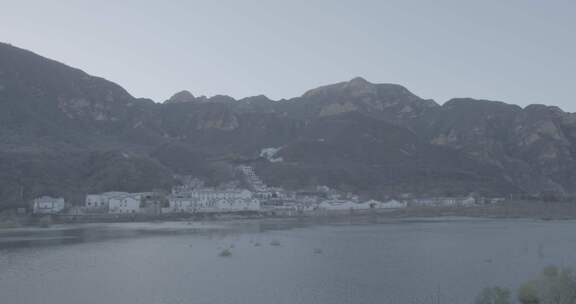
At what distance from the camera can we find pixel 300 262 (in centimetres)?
2347

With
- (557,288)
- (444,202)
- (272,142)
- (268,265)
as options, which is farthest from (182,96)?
(557,288)

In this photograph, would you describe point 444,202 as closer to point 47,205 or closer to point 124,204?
point 124,204

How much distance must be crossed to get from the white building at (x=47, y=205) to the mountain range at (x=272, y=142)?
1833 millimetres

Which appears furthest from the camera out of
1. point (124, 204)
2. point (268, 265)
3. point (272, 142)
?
point (272, 142)

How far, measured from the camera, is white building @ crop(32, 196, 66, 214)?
46.6 meters

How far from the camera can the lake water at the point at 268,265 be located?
17203mm

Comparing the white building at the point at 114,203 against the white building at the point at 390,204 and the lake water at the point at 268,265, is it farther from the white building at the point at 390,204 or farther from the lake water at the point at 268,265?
the white building at the point at 390,204

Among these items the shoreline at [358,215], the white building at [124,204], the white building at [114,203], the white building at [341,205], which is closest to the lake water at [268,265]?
the shoreline at [358,215]

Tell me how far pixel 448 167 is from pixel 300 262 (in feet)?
226

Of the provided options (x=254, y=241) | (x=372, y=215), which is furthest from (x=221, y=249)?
(x=372, y=215)

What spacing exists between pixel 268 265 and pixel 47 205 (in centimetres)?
3056

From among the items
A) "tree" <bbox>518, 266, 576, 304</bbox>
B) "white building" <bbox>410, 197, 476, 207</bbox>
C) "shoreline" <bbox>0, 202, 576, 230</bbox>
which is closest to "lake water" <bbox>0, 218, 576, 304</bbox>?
"tree" <bbox>518, 266, 576, 304</bbox>

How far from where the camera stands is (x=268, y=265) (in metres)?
22.7

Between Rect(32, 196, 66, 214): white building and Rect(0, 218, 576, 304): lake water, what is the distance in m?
11.4
